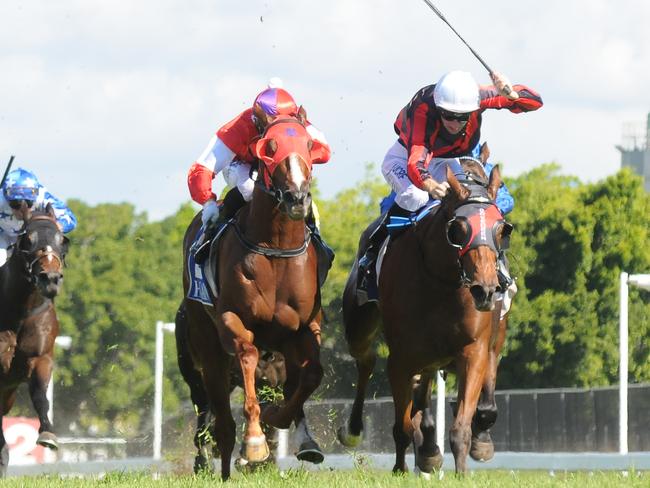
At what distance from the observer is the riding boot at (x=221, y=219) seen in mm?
10023

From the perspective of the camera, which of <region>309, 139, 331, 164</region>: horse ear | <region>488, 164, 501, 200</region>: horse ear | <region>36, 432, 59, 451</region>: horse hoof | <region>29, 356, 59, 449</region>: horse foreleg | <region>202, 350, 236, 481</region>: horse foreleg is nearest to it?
<region>488, 164, 501, 200</region>: horse ear

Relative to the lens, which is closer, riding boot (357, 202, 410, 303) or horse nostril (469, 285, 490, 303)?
horse nostril (469, 285, 490, 303)

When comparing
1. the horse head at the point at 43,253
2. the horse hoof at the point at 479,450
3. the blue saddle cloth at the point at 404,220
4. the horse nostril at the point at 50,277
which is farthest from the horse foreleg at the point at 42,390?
the horse hoof at the point at 479,450

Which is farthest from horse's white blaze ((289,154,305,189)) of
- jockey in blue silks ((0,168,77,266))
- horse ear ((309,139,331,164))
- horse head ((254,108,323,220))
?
jockey in blue silks ((0,168,77,266))

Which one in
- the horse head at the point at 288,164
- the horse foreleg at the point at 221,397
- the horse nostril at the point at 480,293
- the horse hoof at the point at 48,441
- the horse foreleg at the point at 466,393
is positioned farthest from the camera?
the horse hoof at the point at 48,441

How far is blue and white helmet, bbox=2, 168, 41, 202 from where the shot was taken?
476 inches

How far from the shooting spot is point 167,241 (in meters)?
51.9

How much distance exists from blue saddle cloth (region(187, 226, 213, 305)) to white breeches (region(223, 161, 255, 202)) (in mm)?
394

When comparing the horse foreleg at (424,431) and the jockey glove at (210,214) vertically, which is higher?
the jockey glove at (210,214)

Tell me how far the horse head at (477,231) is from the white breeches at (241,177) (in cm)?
137

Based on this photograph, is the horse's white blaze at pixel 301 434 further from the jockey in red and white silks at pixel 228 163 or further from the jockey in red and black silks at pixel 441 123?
the jockey in red and black silks at pixel 441 123

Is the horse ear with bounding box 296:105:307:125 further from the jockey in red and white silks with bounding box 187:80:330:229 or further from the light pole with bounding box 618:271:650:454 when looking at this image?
the light pole with bounding box 618:271:650:454

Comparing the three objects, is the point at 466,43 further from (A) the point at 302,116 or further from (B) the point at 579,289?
(B) the point at 579,289

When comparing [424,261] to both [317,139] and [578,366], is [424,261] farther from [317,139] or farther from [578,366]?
[578,366]
